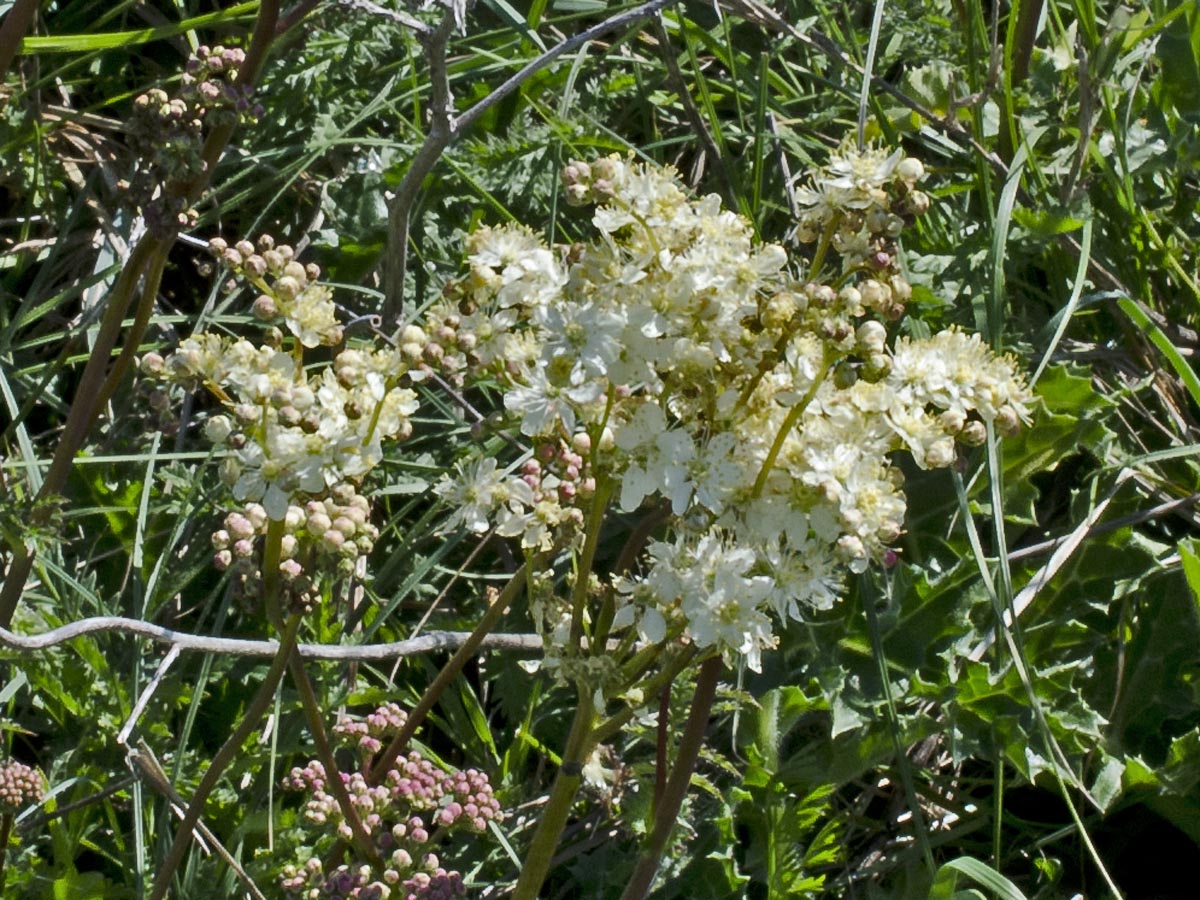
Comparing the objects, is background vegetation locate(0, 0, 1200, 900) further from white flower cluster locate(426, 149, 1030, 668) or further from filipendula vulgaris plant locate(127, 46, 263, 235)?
white flower cluster locate(426, 149, 1030, 668)

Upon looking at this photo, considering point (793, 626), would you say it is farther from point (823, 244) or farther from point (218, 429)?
A: point (218, 429)

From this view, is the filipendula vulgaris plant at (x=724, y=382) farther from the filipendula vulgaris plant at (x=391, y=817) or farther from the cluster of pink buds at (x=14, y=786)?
the cluster of pink buds at (x=14, y=786)

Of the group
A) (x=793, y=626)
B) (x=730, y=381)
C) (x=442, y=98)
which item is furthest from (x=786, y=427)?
(x=793, y=626)

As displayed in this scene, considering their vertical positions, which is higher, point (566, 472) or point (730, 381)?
point (730, 381)

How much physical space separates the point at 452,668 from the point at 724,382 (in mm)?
623

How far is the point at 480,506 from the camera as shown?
1.59m

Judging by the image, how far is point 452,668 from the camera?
184cm

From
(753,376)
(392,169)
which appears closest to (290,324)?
(753,376)

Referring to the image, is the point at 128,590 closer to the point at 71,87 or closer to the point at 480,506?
the point at 71,87

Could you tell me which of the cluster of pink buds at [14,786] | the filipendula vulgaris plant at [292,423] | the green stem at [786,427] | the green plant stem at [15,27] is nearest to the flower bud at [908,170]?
the green stem at [786,427]

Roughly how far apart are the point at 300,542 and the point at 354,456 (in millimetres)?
224

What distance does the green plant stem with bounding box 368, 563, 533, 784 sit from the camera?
1754 mm

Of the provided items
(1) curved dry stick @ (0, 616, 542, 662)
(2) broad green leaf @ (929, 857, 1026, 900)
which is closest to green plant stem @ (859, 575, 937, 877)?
(2) broad green leaf @ (929, 857, 1026, 900)

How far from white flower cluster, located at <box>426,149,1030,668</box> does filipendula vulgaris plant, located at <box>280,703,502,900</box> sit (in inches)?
19.9
